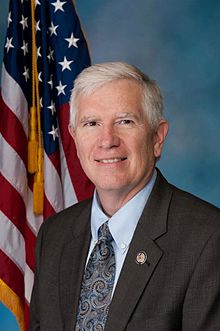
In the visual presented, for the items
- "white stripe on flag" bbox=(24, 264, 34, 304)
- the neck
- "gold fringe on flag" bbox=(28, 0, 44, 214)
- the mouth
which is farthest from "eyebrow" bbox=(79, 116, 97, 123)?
"white stripe on flag" bbox=(24, 264, 34, 304)

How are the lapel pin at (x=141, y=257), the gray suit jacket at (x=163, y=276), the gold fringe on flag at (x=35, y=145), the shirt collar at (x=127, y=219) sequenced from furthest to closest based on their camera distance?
the gold fringe on flag at (x=35, y=145), the shirt collar at (x=127, y=219), the lapel pin at (x=141, y=257), the gray suit jacket at (x=163, y=276)

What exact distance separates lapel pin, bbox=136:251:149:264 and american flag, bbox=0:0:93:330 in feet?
4.55

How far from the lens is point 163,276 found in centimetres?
221

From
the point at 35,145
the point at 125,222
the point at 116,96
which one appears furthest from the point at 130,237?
the point at 35,145

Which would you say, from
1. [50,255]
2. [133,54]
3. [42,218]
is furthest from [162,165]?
[50,255]

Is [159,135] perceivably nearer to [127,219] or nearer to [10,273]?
[127,219]

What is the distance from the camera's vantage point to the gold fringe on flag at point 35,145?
3.55 m

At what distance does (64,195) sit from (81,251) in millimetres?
1202

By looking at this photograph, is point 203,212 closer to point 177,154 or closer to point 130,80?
point 130,80

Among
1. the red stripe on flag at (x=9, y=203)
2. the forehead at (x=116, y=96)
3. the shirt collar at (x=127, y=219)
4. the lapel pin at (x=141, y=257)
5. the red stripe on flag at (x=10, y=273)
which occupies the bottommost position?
the red stripe on flag at (x=10, y=273)

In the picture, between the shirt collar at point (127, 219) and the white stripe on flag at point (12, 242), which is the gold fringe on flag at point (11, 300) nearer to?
the white stripe on flag at point (12, 242)

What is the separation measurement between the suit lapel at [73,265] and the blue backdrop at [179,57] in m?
1.78

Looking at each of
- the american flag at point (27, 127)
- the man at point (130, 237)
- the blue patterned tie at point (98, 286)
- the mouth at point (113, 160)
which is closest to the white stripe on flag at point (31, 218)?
the american flag at point (27, 127)

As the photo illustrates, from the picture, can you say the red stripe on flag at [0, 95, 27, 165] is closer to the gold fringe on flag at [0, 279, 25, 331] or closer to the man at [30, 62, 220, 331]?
the gold fringe on flag at [0, 279, 25, 331]
